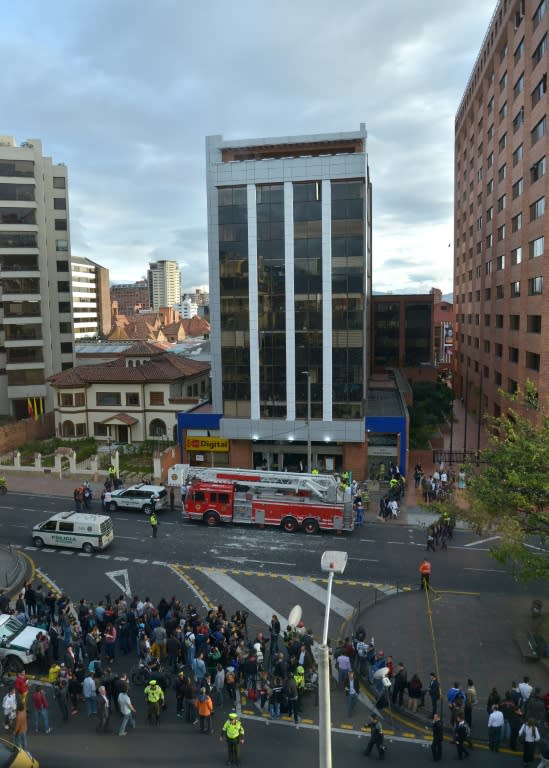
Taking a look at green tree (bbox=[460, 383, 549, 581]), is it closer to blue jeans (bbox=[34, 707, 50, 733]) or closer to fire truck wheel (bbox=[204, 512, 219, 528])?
blue jeans (bbox=[34, 707, 50, 733])

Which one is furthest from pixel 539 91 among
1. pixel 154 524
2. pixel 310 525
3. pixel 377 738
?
pixel 377 738

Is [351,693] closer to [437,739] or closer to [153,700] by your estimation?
[437,739]

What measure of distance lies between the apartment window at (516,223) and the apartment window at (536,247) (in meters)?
4.33

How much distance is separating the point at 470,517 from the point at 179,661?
11.2m

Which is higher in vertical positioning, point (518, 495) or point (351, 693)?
point (518, 495)

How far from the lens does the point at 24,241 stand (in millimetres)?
63031

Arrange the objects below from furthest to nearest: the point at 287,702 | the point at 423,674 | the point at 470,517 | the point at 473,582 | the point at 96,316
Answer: the point at 96,316 → the point at 473,582 → the point at 470,517 → the point at 423,674 → the point at 287,702

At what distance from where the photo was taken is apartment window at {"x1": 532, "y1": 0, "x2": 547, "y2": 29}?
41.2 meters

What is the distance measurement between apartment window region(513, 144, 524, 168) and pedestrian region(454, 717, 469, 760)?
44.5m

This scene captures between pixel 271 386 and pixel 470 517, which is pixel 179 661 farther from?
pixel 271 386

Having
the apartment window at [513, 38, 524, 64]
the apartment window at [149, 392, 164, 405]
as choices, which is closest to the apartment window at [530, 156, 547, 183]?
the apartment window at [513, 38, 524, 64]

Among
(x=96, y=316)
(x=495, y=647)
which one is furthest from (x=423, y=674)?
(x=96, y=316)

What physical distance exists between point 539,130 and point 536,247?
8259mm

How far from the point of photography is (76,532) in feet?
98.9
